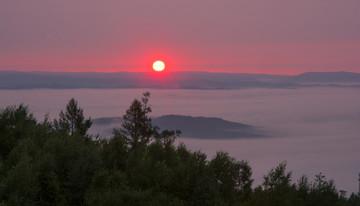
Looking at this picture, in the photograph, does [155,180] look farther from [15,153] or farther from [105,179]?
[15,153]

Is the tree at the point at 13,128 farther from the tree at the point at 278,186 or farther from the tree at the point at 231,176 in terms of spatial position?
the tree at the point at 278,186

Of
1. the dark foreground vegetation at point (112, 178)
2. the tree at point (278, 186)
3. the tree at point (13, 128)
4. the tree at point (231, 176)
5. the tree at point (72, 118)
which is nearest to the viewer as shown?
the dark foreground vegetation at point (112, 178)

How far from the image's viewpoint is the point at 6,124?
43.9 m

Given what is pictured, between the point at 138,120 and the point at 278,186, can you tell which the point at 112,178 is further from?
the point at 138,120

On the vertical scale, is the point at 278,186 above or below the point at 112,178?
below

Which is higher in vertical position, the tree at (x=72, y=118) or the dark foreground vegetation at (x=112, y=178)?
the tree at (x=72, y=118)

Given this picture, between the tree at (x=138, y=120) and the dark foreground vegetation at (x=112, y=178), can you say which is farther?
the tree at (x=138, y=120)

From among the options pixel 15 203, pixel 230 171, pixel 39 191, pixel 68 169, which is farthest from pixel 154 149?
pixel 15 203

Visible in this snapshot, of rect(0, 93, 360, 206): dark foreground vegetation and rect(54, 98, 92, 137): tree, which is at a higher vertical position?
rect(54, 98, 92, 137): tree

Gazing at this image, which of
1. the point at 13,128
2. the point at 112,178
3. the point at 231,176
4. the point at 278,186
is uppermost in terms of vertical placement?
the point at 13,128

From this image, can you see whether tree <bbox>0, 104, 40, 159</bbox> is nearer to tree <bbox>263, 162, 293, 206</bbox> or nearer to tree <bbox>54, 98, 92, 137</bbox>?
tree <bbox>54, 98, 92, 137</bbox>

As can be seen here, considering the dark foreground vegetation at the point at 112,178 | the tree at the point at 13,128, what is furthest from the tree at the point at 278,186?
the tree at the point at 13,128

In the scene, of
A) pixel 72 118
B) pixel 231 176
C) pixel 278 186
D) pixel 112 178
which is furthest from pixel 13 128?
pixel 278 186

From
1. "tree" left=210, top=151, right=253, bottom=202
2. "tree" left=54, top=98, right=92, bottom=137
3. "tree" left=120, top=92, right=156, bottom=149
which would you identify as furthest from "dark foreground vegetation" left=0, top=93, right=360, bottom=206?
"tree" left=120, top=92, right=156, bottom=149
